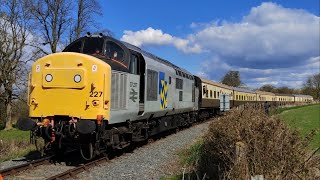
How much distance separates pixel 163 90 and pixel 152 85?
1.92 metres

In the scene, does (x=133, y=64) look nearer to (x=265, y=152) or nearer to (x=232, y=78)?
(x=265, y=152)

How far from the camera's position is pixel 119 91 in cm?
1137

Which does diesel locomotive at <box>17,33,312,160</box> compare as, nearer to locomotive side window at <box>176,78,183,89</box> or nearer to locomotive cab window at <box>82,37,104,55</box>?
locomotive cab window at <box>82,37,104,55</box>

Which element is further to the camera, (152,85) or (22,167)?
(152,85)

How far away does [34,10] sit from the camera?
39188 millimetres

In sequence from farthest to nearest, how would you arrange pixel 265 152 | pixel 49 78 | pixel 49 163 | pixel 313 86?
1. pixel 313 86
2. pixel 49 163
3. pixel 49 78
4. pixel 265 152

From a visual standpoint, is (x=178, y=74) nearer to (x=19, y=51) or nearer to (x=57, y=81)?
(x=57, y=81)

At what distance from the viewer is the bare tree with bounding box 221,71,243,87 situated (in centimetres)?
9325

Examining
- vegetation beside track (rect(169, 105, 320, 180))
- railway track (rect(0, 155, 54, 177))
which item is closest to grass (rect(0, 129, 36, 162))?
railway track (rect(0, 155, 54, 177))

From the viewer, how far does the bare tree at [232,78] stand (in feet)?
306

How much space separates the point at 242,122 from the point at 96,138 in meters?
4.01

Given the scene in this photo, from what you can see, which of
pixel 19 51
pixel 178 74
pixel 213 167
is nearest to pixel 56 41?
pixel 19 51

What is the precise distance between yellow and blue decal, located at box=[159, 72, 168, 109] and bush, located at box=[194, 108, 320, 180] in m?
7.03

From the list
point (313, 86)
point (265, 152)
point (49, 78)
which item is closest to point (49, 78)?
point (49, 78)
